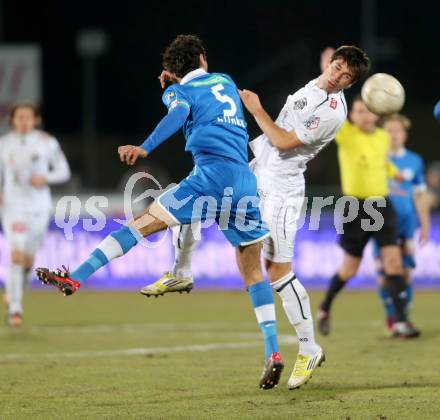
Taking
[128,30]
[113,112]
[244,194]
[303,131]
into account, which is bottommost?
[244,194]

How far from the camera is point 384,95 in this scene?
7875 mm

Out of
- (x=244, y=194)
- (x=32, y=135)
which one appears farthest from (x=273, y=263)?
(x=32, y=135)

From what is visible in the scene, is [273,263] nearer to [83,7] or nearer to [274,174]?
[274,174]

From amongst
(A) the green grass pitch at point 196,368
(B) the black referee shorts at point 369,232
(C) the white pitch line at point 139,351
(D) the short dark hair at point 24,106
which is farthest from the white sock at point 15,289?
(B) the black referee shorts at point 369,232

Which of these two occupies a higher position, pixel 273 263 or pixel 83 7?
pixel 83 7

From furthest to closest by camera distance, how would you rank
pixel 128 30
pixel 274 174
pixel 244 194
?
pixel 128 30 → pixel 274 174 → pixel 244 194

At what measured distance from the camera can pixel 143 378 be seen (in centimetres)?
782

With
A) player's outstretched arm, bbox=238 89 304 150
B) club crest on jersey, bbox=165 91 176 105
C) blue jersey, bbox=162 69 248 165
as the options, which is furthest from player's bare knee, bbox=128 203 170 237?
player's outstretched arm, bbox=238 89 304 150

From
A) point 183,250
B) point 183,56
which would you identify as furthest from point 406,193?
point 183,56

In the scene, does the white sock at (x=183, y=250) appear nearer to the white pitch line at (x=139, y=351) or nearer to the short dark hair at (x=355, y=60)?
the short dark hair at (x=355, y=60)

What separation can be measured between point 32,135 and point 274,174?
16.8ft

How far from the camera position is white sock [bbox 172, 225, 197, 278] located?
7688mm

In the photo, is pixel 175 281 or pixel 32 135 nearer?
pixel 175 281

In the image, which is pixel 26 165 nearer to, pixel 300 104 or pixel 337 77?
pixel 300 104
